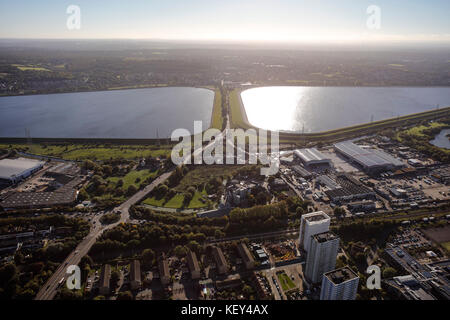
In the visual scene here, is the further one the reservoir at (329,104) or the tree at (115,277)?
the reservoir at (329,104)

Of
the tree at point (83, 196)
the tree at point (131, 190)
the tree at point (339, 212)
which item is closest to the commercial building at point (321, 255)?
the tree at point (339, 212)

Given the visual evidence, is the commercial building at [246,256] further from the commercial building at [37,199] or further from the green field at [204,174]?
the commercial building at [37,199]

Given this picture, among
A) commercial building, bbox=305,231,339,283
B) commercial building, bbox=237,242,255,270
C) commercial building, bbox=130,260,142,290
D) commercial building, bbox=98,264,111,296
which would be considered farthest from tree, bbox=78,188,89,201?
commercial building, bbox=305,231,339,283

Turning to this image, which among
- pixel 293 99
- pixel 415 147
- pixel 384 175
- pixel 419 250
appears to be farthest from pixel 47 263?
pixel 293 99

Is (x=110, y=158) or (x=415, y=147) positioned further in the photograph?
(x=415, y=147)

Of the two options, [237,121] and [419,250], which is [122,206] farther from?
[237,121]

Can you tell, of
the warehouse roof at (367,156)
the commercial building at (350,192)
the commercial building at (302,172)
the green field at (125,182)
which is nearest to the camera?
the commercial building at (350,192)

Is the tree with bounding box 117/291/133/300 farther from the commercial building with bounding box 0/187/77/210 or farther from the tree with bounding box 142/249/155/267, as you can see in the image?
the commercial building with bounding box 0/187/77/210
